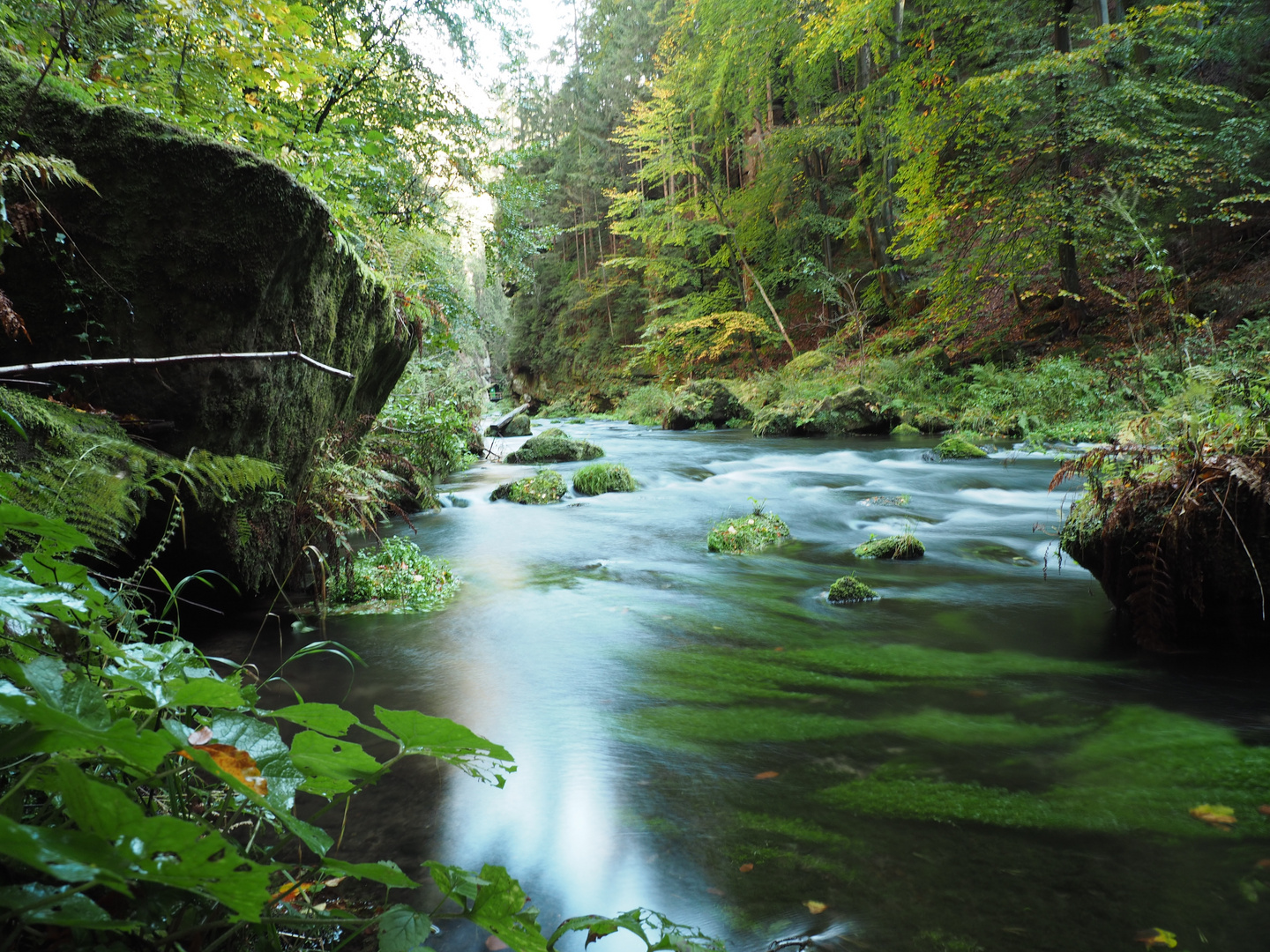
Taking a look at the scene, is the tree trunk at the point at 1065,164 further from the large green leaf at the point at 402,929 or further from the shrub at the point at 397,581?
the large green leaf at the point at 402,929

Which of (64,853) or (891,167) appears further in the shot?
(891,167)

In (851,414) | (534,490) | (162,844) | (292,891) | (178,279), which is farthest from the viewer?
(851,414)

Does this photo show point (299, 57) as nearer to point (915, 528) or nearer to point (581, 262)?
point (915, 528)

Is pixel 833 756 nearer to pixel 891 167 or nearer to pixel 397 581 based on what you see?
pixel 397 581

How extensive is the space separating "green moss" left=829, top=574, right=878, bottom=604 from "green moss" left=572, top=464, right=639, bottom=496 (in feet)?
Answer: 16.8

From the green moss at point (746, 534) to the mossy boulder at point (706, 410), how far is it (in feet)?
42.3

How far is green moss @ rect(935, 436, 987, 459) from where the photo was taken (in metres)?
11.1

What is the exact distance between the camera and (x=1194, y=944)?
174 cm

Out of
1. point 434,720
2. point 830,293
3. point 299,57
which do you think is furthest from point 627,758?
point 830,293

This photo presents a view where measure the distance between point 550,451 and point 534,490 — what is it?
452 centimetres

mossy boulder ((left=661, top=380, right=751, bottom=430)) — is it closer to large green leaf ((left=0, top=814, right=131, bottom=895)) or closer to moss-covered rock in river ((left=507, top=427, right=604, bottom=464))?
moss-covered rock in river ((left=507, top=427, right=604, bottom=464))

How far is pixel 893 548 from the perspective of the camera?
606cm

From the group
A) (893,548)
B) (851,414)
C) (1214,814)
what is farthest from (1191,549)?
(851,414)

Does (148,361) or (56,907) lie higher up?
(148,361)
